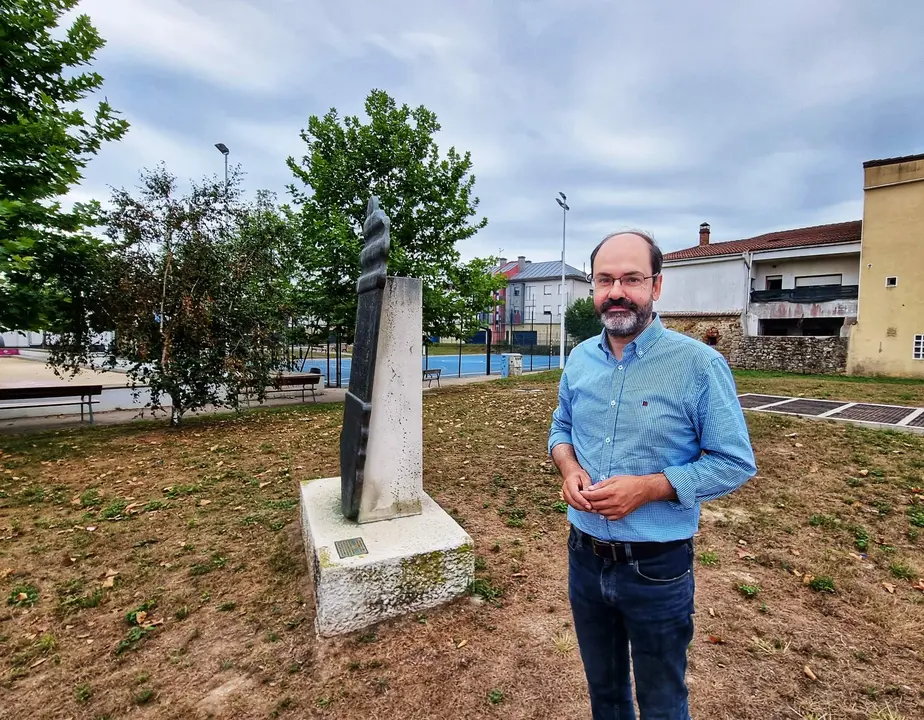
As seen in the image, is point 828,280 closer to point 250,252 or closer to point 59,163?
point 250,252

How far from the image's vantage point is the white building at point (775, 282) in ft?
72.4

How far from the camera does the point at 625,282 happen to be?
5.02 feet

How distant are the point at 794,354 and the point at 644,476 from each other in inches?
986

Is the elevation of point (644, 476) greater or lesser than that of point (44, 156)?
lesser

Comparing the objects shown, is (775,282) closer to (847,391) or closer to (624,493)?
(847,391)

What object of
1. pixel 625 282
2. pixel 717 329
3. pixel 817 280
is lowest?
pixel 625 282

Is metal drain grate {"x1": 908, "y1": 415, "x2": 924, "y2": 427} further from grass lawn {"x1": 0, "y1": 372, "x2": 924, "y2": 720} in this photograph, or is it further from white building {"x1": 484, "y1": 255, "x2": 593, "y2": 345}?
white building {"x1": 484, "y1": 255, "x2": 593, "y2": 345}

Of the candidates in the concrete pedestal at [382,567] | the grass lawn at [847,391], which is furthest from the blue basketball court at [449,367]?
the concrete pedestal at [382,567]

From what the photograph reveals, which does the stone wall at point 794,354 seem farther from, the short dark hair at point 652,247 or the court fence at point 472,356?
the short dark hair at point 652,247

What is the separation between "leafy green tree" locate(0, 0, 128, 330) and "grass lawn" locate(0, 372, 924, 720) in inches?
133

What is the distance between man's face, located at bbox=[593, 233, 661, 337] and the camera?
1518 mm

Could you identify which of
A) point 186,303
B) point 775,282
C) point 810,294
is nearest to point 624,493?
point 186,303

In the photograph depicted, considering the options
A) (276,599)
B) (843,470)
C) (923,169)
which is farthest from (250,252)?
(923,169)

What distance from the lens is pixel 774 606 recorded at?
3014mm
